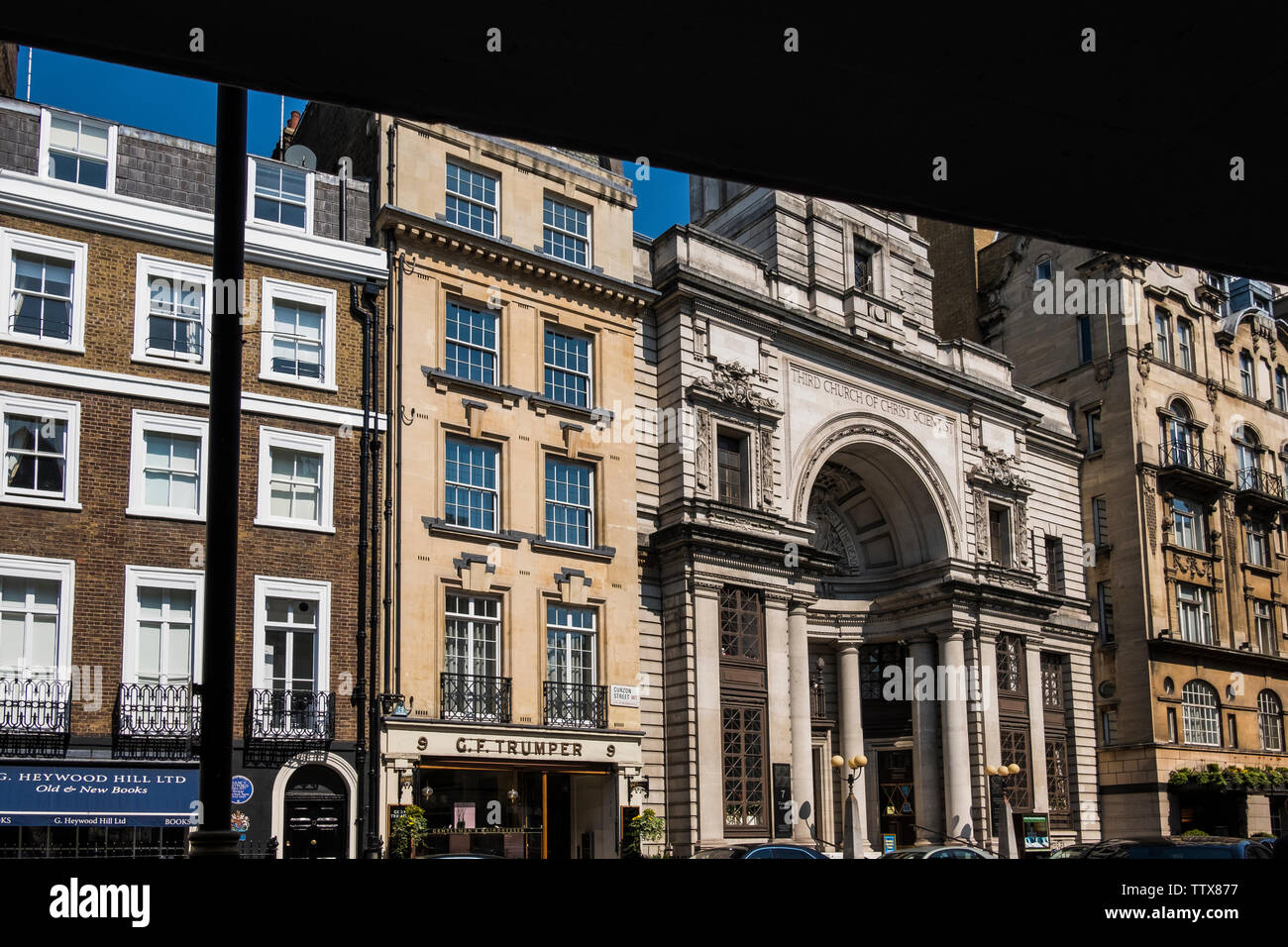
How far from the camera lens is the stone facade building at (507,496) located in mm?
Result: 29531

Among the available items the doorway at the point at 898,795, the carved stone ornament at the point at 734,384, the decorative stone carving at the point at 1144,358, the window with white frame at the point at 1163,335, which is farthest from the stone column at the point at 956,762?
the window with white frame at the point at 1163,335

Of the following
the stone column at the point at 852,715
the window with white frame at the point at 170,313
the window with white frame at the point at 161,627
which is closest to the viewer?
the window with white frame at the point at 161,627

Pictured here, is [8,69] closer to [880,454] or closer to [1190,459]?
[880,454]

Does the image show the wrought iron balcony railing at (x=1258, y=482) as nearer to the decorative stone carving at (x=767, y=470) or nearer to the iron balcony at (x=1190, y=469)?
the iron balcony at (x=1190, y=469)

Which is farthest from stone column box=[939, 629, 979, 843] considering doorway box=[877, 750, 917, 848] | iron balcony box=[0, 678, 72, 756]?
iron balcony box=[0, 678, 72, 756]

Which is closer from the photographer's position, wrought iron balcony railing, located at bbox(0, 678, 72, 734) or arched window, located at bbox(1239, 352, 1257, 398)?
wrought iron balcony railing, located at bbox(0, 678, 72, 734)

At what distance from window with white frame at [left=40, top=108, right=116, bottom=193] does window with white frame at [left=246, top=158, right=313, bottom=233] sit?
9.86ft

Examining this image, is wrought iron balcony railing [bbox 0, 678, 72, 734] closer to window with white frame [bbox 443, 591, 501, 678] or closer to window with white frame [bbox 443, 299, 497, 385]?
window with white frame [bbox 443, 591, 501, 678]

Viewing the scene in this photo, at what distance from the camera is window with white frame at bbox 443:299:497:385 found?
31719 mm

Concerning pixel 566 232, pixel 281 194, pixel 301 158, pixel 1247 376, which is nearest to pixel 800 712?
pixel 566 232

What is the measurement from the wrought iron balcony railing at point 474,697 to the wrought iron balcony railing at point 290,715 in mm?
2776

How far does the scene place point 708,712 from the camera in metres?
34.2

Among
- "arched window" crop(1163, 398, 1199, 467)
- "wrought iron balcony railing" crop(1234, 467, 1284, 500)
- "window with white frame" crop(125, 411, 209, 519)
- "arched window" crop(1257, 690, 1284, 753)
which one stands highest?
"arched window" crop(1163, 398, 1199, 467)
